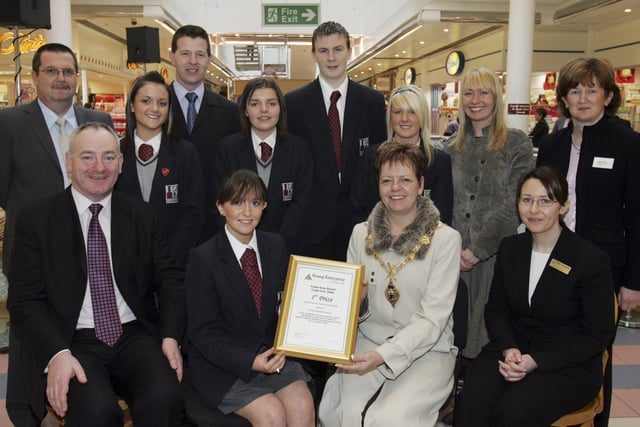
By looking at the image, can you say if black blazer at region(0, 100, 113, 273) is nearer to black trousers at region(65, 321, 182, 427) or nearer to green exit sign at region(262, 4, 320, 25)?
black trousers at region(65, 321, 182, 427)

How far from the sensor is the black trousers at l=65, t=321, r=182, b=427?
7.13 feet

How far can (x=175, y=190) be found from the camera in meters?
3.06

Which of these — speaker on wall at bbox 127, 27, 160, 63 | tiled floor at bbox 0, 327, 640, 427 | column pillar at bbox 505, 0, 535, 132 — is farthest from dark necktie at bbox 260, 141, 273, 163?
column pillar at bbox 505, 0, 535, 132

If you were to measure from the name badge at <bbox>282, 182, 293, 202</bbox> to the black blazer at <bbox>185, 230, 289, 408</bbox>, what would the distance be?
0.70m

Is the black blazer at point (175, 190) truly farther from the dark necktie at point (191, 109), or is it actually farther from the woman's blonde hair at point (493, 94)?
the woman's blonde hair at point (493, 94)

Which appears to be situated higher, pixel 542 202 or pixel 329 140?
pixel 329 140

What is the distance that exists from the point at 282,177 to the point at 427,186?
85cm

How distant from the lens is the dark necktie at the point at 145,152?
10.0ft

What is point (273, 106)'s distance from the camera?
312cm

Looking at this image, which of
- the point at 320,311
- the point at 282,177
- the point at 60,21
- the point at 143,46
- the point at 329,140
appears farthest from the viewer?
the point at 60,21

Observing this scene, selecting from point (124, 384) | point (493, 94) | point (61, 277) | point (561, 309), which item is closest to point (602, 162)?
point (493, 94)

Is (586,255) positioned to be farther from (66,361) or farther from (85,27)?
(85,27)

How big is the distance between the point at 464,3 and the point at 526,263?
31.4 ft

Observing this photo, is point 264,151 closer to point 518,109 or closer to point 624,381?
point 624,381
